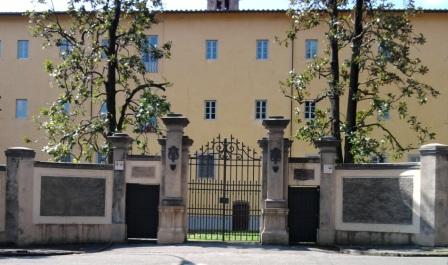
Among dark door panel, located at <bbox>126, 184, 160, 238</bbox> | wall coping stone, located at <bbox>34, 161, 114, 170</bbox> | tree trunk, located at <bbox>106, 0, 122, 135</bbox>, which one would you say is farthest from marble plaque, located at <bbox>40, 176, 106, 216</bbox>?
tree trunk, located at <bbox>106, 0, 122, 135</bbox>

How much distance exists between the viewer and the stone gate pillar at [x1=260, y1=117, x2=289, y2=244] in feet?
62.6

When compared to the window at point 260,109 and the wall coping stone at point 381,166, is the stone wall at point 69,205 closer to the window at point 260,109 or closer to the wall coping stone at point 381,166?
the wall coping stone at point 381,166

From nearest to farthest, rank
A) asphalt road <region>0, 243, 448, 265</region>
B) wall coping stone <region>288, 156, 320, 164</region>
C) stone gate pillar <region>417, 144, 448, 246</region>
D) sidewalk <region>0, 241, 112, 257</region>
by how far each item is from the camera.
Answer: asphalt road <region>0, 243, 448, 265</region>, sidewalk <region>0, 241, 112, 257</region>, stone gate pillar <region>417, 144, 448, 246</region>, wall coping stone <region>288, 156, 320, 164</region>

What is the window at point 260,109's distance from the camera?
3872 cm

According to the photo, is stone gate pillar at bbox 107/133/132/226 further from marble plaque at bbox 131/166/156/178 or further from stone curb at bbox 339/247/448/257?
stone curb at bbox 339/247/448/257

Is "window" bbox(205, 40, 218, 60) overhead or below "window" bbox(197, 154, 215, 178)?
overhead

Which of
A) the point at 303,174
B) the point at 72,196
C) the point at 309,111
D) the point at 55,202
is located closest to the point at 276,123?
the point at 303,174

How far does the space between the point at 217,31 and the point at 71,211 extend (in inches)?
865

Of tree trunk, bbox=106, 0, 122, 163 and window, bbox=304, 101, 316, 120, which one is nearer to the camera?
tree trunk, bbox=106, 0, 122, 163

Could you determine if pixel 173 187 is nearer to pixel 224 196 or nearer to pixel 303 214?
pixel 224 196

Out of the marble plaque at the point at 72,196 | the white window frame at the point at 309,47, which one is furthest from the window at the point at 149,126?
the white window frame at the point at 309,47

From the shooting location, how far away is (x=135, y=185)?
19.8m

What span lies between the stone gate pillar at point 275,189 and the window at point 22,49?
1002 inches

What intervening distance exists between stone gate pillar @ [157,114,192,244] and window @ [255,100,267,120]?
1952 centimetres
